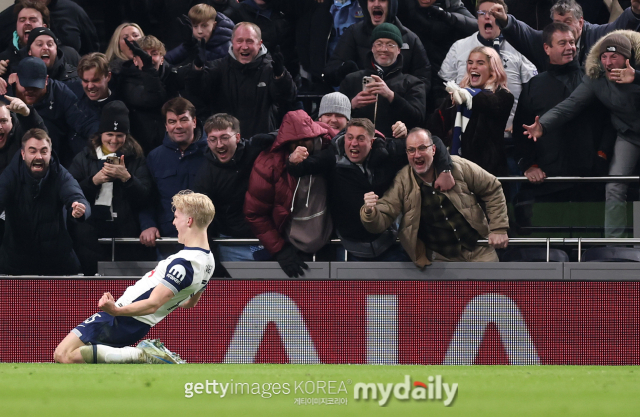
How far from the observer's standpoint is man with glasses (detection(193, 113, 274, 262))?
8039mm

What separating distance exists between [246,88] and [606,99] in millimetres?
3342

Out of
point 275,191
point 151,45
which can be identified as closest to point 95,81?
point 151,45

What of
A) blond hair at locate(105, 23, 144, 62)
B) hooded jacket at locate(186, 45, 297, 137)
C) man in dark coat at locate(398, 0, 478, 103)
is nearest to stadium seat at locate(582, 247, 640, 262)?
man in dark coat at locate(398, 0, 478, 103)

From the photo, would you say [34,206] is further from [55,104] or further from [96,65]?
[96,65]

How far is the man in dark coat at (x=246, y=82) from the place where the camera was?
8.94 meters

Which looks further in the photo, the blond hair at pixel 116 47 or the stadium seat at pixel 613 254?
the blond hair at pixel 116 47

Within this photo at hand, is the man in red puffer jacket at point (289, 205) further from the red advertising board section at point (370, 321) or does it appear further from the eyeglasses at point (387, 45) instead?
the eyeglasses at point (387, 45)

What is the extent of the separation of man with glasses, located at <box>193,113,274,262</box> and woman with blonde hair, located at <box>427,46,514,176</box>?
5.35 ft

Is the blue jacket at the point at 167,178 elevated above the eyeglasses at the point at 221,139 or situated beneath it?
situated beneath

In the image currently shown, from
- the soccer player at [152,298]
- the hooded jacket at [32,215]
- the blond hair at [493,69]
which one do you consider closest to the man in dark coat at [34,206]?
the hooded jacket at [32,215]

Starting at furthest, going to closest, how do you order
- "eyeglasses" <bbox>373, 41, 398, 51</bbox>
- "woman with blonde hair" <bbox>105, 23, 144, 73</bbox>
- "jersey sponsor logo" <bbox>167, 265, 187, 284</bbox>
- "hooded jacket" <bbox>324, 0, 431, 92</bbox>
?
1. "woman with blonde hair" <bbox>105, 23, 144, 73</bbox>
2. "hooded jacket" <bbox>324, 0, 431, 92</bbox>
3. "eyeglasses" <bbox>373, 41, 398, 51</bbox>
4. "jersey sponsor logo" <bbox>167, 265, 187, 284</bbox>

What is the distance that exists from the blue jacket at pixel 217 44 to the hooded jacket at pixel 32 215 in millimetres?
2410

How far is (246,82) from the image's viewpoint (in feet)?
29.6

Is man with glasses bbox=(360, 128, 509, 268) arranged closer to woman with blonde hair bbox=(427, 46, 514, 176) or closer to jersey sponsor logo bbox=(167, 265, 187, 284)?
woman with blonde hair bbox=(427, 46, 514, 176)
